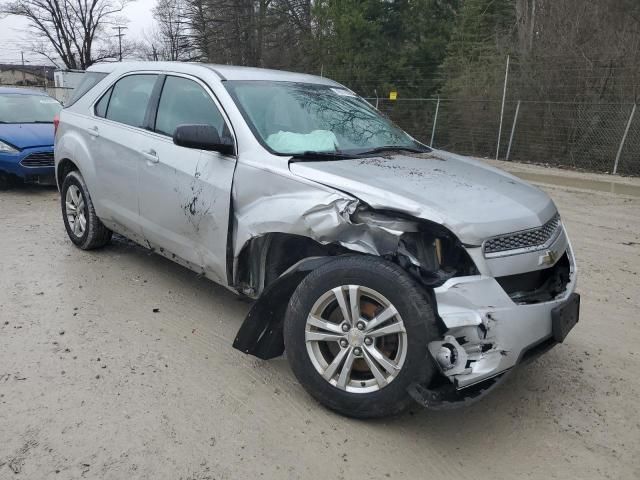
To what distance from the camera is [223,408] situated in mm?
3062

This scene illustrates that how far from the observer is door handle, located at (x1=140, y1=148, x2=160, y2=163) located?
13.8 feet

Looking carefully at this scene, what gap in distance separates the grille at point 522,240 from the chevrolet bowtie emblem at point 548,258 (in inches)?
2.0

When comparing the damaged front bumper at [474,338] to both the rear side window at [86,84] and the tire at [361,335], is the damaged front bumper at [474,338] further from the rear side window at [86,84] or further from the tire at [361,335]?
the rear side window at [86,84]

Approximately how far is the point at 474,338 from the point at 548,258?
0.73m

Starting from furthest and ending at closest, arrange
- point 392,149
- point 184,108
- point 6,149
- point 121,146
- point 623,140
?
point 623,140, point 6,149, point 121,146, point 184,108, point 392,149

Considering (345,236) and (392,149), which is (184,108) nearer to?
(392,149)

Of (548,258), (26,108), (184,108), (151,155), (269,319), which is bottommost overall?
(269,319)

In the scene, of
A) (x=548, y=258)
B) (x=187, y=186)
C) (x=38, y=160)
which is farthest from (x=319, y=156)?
(x=38, y=160)

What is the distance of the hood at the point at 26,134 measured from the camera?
852 centimetres

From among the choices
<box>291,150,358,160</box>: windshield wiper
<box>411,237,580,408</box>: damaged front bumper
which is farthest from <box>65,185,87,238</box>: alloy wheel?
<box>411,237,580,408</box>: damaged front bumper

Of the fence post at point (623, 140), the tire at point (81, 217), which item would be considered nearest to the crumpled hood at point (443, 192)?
the tire at point (81, 217)

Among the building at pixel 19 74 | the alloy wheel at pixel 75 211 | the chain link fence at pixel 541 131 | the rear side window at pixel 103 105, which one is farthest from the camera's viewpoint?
the building at pixel 19 74

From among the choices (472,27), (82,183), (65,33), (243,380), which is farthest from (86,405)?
(65,33)

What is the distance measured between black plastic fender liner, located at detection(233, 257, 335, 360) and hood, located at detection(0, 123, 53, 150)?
6857 mm
